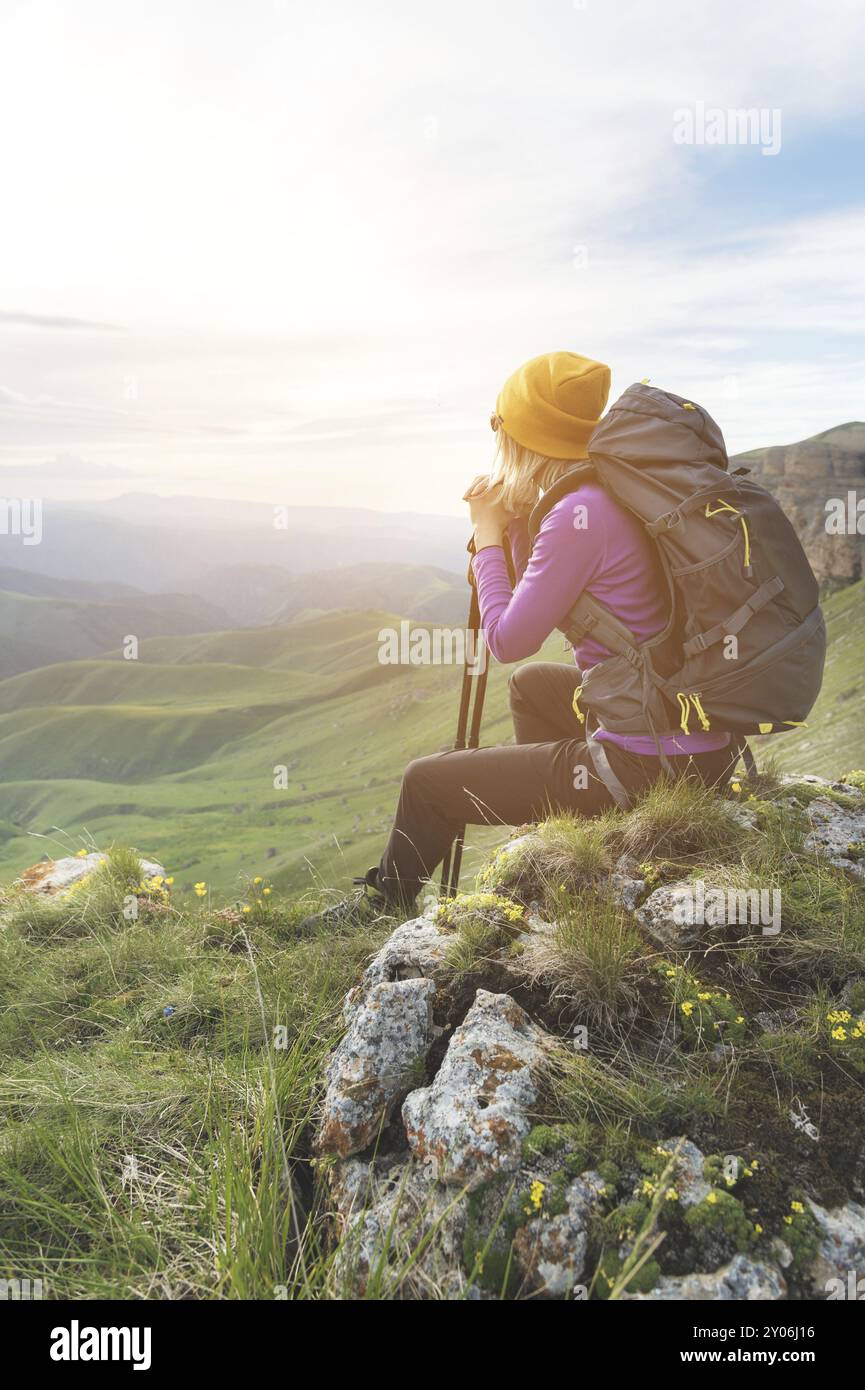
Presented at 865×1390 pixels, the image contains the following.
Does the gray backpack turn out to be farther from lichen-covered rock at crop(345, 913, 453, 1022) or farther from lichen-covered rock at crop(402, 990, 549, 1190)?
lichen-covered rock at crop(402, 990, 549, 1190)

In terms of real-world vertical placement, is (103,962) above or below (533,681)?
below

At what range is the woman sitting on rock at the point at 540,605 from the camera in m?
4.62

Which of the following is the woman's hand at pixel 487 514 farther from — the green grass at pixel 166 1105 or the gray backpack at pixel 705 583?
the green grass at pixel 166 1105

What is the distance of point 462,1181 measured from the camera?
3.12 meters

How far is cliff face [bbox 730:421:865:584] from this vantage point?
3698 inches

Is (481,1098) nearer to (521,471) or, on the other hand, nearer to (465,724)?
(465,724)

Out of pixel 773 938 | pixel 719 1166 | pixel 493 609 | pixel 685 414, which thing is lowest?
pixel 719 1166

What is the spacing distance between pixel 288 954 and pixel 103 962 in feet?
4.46

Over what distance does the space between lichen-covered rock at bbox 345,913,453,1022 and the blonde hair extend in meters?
2.67

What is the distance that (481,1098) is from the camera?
3.34 metres

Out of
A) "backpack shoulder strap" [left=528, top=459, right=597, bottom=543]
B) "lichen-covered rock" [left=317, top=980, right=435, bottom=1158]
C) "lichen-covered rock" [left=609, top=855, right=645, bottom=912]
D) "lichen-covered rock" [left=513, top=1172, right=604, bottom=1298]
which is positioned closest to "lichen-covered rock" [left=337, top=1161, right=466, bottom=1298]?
"lichen-covered rock" [left=513, top=1172, right=604, bottom=1298]

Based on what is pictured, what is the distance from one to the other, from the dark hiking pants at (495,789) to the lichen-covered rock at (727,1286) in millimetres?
2629

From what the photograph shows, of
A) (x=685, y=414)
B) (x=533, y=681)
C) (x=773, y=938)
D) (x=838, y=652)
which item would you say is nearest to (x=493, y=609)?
(x=533, y=681)
